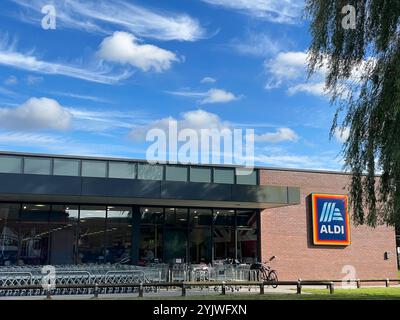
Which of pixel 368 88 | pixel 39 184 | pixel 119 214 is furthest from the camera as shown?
pixel 119 214

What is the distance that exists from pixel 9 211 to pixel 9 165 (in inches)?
76.9

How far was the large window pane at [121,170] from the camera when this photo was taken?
22.5m

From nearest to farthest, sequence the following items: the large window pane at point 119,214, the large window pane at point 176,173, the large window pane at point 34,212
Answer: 1. the large window pane at point 34,212
2. the large window pane at point 119,214
3. the large window pane at point 176,173

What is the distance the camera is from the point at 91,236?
2242 cm

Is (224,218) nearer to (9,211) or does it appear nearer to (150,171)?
(150,171)

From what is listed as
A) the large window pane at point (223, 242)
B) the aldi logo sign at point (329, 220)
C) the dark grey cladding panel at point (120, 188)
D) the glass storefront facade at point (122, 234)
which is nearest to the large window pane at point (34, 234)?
the glass storefront facade at point (122, 234)

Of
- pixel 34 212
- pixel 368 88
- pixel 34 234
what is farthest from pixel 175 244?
pixel 368 88

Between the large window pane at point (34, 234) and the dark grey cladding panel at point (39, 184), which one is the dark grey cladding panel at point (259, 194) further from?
the large window pane at point (34, 234)

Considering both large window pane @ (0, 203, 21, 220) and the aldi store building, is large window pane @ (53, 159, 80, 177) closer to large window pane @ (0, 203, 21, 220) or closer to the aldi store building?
the aldi store building

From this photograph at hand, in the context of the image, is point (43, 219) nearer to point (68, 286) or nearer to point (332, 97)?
A: point (68, 286)

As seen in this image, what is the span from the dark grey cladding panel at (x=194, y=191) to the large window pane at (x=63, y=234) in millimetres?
4583
